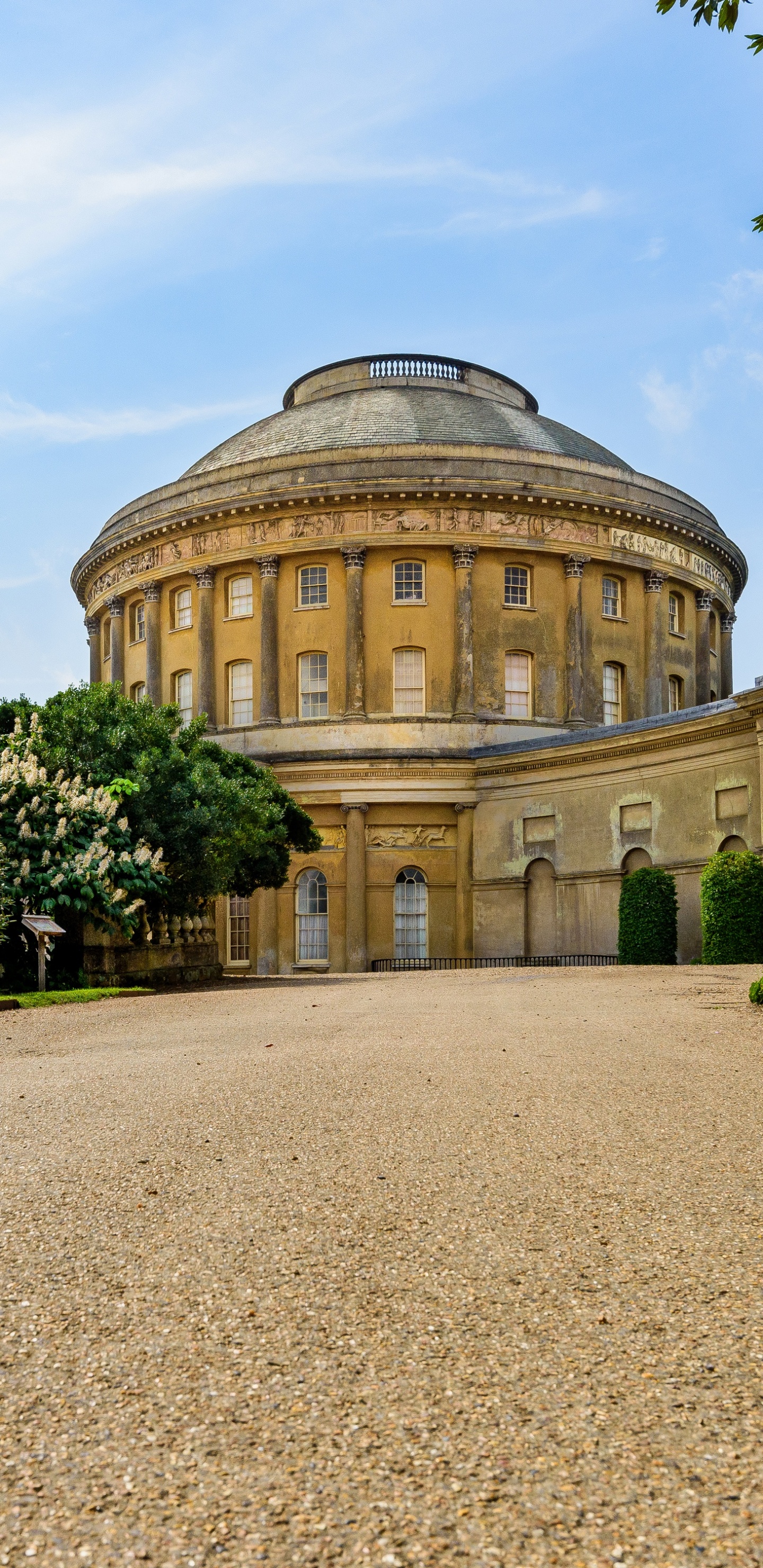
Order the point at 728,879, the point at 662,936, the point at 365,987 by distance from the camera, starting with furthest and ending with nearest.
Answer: the point at 662,936 → the point at 728,879 → the point at 365,987

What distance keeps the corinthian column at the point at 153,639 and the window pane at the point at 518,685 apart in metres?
12.3

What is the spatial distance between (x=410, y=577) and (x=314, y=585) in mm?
3170

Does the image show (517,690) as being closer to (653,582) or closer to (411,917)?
(653,582)

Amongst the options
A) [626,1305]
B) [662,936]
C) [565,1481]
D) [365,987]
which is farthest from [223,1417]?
[662,936]

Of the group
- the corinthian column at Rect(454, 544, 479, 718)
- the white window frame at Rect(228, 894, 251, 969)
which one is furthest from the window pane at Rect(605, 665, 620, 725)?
the white window frame at Rect(228, 894, 251, 969)

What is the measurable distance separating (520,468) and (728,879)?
20299 mm

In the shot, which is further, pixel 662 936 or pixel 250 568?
pixel 250 568

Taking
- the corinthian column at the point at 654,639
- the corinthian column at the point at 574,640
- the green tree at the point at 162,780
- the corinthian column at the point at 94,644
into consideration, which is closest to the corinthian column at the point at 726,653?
the corinthian column at the point at 654,639

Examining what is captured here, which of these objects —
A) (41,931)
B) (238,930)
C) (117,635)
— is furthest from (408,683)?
(41,931)

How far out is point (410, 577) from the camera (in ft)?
143

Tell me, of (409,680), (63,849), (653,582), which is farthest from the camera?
(653,582)

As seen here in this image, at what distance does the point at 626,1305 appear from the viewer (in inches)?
166

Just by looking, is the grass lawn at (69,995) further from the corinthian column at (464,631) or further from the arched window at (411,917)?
the corinthian column at (464,631)

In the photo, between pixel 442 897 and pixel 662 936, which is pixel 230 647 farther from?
pixel 662 936
